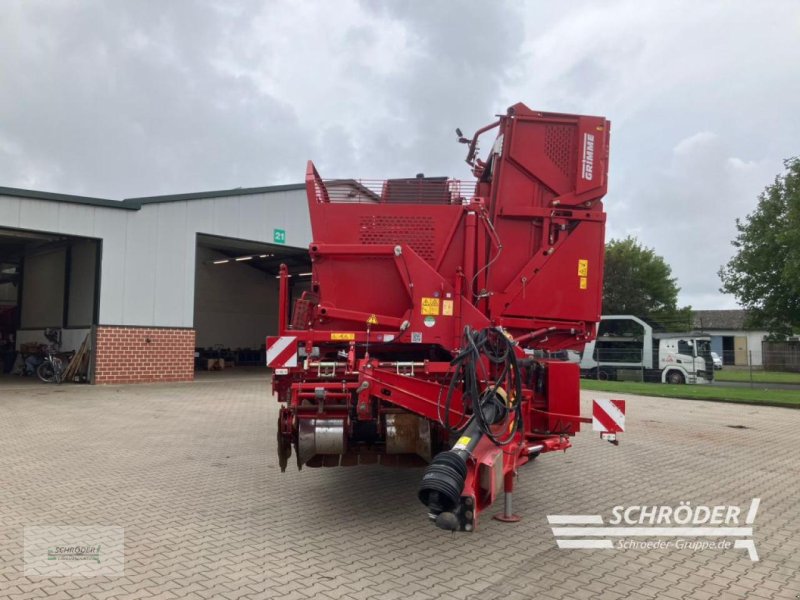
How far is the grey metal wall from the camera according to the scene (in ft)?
52.5

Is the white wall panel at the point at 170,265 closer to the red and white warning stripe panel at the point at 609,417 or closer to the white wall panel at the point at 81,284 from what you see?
the white wall panel at the point at 81,284

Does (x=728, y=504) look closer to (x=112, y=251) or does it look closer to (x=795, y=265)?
(x=112, y=251)

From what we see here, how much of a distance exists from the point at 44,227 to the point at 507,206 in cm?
1410

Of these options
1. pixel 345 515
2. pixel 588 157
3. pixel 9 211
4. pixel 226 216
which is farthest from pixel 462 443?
pixel 226 216

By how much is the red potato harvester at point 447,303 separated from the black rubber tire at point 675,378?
21.0 meters

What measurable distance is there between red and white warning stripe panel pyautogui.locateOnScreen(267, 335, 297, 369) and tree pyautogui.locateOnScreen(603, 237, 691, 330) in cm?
3896

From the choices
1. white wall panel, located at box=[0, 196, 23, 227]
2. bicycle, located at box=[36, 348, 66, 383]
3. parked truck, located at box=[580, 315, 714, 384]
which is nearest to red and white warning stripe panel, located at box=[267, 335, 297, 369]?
white wall panel, located at box=[0, 196, 23, 227]

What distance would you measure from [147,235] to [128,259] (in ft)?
2.94

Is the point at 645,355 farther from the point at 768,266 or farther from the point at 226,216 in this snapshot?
the point at 226,216

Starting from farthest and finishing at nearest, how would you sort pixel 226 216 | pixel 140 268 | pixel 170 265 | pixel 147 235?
1. pixel 226 216
2. pixel 170 265
3. pixel 147 235
4. pixel 140 268

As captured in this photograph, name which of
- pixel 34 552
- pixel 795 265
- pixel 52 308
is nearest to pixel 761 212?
pixel 795 265

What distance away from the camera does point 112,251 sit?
17.0 meters

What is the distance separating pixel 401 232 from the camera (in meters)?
5.85

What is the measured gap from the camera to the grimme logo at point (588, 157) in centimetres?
607
